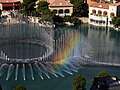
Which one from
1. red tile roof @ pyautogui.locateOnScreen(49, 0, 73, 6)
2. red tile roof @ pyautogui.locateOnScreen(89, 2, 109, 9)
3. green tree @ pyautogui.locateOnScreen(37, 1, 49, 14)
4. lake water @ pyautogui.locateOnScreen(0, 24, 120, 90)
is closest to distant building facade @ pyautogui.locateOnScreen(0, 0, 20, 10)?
green tree @ pyautogui.locateOnScreen(37, 1, 49, 14)

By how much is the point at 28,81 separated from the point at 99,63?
3.48 metres

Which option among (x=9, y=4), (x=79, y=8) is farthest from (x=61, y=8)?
(x=9, y=4)

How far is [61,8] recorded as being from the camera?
2619 centimetres

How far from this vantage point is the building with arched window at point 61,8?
85.8 ft

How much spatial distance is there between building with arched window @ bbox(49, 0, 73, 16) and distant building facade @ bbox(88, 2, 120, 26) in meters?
1.37

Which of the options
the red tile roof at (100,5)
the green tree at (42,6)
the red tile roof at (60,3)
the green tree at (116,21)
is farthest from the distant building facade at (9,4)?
the green tree at (116,21)

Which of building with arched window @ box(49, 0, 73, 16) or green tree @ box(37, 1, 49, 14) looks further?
building with arched window @ box(49, 0, 73, 16)

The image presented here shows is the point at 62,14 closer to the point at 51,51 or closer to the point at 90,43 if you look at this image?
the point at 90,43

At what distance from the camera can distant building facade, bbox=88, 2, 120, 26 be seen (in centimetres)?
2544

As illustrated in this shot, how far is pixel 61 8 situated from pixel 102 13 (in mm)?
2658

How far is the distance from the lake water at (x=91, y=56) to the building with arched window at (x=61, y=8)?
1504mm

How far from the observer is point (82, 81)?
12562 millimetres

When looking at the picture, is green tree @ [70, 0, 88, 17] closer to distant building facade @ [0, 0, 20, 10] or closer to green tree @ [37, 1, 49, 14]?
green tree @ [37, 1, 49, 14]

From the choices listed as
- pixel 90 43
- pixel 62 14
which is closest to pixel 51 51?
pixel 90 43
